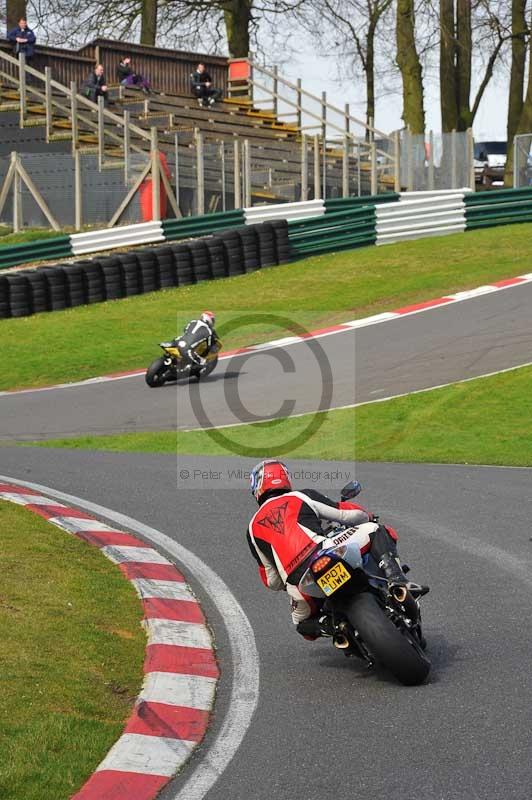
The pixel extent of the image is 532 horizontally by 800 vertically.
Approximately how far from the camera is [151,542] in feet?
32.7

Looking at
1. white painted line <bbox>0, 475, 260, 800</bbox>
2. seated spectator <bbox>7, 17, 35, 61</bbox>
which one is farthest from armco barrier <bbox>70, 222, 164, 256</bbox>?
white painted line <bbox>0, 475, 260, 800</bbox>

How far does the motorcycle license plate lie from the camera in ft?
20.9

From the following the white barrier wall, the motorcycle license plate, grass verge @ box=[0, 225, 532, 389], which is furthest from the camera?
the white barrier wall

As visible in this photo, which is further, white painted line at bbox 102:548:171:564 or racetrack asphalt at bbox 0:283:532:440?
racetrack asphalt at bbox 0:283:532:440

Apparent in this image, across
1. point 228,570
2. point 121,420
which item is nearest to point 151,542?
point 228,570

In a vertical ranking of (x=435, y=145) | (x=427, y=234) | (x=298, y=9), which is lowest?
(x=427, y=234)

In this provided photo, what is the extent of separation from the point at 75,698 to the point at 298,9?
44505mm

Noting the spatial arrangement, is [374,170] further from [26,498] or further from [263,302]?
[26,498]

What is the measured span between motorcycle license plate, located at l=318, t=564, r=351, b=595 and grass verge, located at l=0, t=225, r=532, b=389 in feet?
45.2

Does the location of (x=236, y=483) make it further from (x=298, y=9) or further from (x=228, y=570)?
(x=298, y=9)

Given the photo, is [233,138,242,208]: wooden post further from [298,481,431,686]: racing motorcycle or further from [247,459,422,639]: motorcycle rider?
[298,481,431,686]: racing motorcycle

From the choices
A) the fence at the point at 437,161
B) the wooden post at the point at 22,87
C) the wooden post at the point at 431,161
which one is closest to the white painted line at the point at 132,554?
the wooden post at the point at 22,87

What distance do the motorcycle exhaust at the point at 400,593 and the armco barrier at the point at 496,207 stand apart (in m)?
23.6

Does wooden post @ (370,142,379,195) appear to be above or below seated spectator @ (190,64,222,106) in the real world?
below
